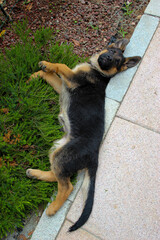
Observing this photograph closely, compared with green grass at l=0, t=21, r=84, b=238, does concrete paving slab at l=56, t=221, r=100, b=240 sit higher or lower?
lower

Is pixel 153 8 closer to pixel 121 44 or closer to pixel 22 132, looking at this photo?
pixel 121 44

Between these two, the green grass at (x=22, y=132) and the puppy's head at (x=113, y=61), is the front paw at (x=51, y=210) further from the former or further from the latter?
the puppy's head at (x=113, y=61)

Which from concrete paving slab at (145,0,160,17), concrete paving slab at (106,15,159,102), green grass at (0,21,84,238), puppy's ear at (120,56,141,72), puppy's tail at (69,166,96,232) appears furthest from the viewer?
concrete paving slab at (145,0,160,17)

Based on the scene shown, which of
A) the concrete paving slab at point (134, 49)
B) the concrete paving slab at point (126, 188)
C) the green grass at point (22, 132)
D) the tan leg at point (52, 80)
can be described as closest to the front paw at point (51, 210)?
the green grass at point (22, 132)

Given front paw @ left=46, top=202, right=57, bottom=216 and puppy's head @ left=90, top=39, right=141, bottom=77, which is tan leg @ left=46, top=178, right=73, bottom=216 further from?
puppy's head @ left=90, top=39, right=141, bottom=77

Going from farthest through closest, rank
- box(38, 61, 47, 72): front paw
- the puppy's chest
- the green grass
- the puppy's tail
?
box(38, 61, 47, 72): front paw < the puppy's chest < the puppy's tail < the green grass

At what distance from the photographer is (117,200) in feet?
9.25

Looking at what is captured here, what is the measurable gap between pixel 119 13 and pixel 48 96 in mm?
2548

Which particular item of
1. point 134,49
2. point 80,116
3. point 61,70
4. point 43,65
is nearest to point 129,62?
point 134,49

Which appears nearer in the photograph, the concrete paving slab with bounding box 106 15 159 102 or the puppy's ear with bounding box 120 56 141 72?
the puppy's ear with bounding box 120 56 141 72

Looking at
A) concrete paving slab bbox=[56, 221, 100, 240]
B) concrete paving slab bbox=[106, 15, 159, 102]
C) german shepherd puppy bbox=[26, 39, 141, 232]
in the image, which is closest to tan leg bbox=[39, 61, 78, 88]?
german shepherd puppy bbox=[26, 39, 141, 232]

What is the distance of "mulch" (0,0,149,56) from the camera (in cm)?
398

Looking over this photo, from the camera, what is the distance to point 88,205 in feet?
8.67

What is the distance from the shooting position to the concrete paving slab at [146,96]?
3.35m
